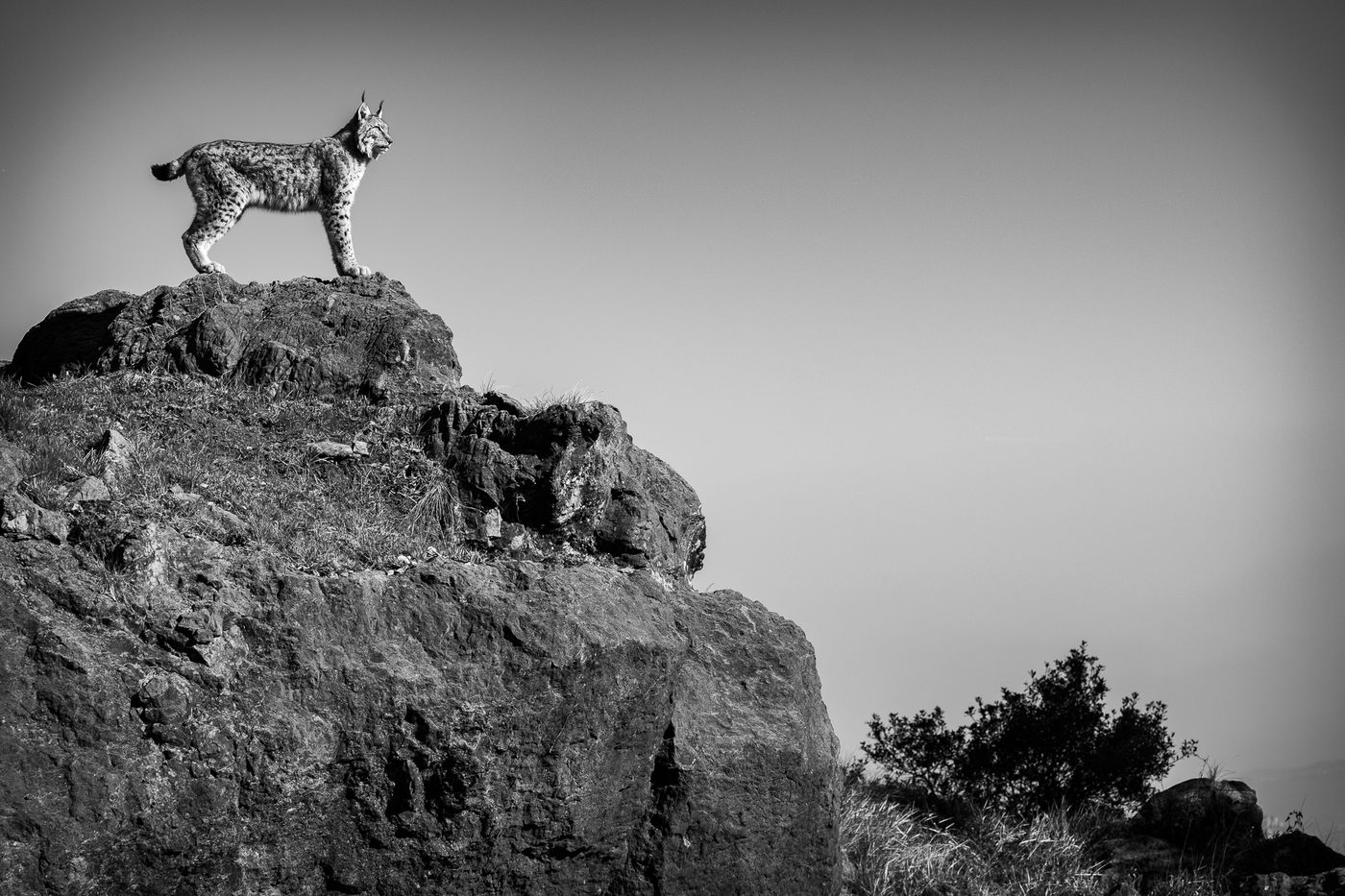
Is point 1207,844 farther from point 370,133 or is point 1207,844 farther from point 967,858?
point 370,133

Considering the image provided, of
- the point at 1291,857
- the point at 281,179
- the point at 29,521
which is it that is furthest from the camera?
the point at 281,179

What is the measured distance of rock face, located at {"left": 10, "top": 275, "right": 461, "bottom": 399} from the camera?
10.1 meters

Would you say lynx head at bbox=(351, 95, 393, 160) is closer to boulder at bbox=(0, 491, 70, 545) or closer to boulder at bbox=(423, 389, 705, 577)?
boulder at bbox=(423, 389, 705, 577)

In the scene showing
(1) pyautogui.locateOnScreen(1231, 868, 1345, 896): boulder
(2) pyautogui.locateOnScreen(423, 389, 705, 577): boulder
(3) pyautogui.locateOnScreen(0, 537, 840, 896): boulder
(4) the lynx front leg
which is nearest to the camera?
(3) pyautogui.locateOnScreen(0, 537, 840, 896): boulder

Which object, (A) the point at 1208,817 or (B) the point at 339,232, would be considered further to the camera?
(B) the point at 339,232

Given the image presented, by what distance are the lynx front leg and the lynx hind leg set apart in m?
0.97

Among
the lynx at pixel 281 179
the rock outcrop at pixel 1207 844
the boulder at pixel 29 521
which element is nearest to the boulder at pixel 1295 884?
the rock outcrop at pixel 1207 844

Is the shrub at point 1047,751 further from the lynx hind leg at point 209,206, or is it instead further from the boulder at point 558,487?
the lynx hind leg at point 209,206

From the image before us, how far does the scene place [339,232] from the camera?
12.5 metres

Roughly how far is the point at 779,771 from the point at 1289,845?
6.52 m

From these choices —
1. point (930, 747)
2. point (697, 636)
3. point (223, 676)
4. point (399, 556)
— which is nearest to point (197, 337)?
point (399, 556)

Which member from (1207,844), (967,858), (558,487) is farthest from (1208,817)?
(558,487)

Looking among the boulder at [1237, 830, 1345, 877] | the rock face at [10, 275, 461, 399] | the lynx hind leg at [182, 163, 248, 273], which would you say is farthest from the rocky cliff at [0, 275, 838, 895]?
the boulder at [1237, 830, 1345, 877]

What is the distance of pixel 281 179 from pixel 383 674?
7.72m
